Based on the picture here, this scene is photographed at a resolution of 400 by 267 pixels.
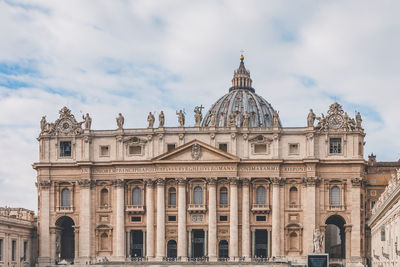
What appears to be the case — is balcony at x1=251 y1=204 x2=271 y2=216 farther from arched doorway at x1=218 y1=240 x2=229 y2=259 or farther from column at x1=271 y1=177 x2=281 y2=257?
arched doorway at x1=218 y1=240 x2=229 y2=259

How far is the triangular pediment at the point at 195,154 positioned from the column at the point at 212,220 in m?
3.22

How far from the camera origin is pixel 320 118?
111m

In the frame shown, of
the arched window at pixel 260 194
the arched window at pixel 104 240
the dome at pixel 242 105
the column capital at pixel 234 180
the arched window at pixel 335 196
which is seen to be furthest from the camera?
the dome at pixel 242 105

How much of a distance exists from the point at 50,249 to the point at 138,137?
2005 centimetres

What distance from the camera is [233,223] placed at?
108 metres

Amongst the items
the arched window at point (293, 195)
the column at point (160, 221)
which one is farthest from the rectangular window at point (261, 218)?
the column at point (160, 221)

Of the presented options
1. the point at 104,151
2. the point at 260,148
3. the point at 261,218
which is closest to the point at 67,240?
the point at 104,151

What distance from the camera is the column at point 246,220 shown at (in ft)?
354

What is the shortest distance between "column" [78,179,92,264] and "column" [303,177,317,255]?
30.2 metres

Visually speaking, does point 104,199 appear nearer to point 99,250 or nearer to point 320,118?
point 99,250

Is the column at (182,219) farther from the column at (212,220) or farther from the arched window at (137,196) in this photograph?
the arched window at (137,196)

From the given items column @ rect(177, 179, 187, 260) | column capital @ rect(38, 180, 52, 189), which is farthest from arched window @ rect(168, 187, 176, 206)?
column capital @ rect(38, 180, 52, 189)

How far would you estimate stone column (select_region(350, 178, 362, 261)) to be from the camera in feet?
351

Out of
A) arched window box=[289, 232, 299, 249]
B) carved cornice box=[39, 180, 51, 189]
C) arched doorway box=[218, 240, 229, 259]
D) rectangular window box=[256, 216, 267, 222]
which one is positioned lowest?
arched doorway box=[218, 240, 229, 259]
